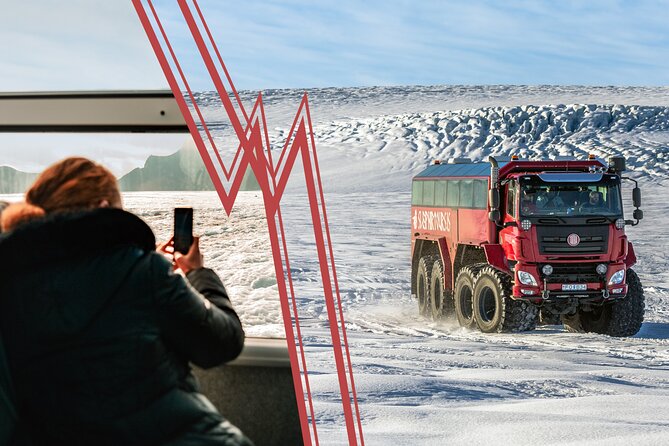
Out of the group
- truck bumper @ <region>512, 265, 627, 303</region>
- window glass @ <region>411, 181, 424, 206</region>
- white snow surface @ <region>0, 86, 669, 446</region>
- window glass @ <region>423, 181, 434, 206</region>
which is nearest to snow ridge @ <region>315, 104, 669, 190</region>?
white snow surface @ <region>0, 86, 669, 446</region>

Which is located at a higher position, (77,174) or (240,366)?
(77,174)

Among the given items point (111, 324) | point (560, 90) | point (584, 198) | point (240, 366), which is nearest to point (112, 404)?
point (111, 324)

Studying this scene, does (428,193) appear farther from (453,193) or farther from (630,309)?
(630,309)

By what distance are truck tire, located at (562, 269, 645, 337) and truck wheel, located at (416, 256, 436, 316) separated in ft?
6.16

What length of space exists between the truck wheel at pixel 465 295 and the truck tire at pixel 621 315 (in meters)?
1.34

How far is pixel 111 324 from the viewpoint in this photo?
118 centimetres

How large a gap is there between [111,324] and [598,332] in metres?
8.74

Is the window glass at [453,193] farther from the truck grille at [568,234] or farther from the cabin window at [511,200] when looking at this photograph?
the truck grille at [568,234]

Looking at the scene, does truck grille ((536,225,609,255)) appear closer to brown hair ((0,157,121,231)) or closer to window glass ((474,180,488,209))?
window glass ((474,180,488,209))

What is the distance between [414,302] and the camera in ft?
44.9

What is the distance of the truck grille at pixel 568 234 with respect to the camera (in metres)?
6.86

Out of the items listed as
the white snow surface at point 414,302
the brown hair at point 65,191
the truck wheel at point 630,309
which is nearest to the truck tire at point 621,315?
the truck wheel at point 630,309

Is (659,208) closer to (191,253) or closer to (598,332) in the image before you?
(598,332)

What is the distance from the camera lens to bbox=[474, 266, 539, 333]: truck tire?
311 inches
